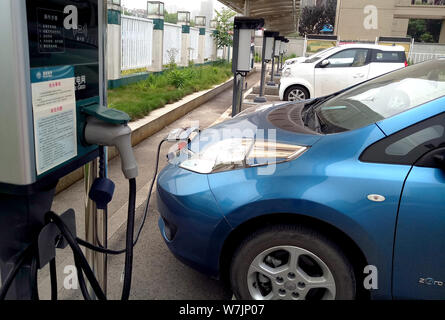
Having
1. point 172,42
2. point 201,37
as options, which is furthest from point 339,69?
point 201,37

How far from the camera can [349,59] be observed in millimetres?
9758

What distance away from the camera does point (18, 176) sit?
1.11 metres

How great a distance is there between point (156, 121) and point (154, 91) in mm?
2571

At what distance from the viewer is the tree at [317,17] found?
50.6 meters

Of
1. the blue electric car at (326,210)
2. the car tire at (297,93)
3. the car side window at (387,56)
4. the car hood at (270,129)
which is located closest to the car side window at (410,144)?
the blue electric car at (326,210)

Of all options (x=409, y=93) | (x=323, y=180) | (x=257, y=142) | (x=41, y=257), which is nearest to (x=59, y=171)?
(x=41, y=257)

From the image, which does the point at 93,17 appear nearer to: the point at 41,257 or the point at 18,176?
the point at 18,176

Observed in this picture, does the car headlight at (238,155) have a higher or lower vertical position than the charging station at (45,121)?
lower

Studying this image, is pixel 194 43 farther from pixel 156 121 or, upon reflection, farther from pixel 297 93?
pixel 156 121

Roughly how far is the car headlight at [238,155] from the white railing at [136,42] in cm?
778

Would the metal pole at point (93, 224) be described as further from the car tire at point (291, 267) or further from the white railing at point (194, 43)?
the white railing at point (194, 43)

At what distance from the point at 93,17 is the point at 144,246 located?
2.19 m

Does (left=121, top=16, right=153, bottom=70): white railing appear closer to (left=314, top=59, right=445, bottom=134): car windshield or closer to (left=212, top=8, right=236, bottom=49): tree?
(left=314, top=59, right=445, bottom=134): car windshield
